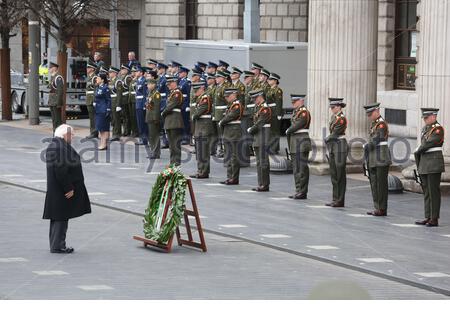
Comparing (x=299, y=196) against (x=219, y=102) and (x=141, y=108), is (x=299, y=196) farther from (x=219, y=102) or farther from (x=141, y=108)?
(x=141, y=108)

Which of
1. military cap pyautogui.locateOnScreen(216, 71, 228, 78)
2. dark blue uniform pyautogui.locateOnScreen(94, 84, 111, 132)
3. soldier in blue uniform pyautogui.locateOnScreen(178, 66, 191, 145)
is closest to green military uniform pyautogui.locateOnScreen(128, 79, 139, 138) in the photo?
dark blue uniform pyautogui.locateOnScreen(94, 84, 111, 132)

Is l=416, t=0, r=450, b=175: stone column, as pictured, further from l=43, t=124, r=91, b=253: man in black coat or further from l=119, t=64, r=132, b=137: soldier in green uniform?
l=119, t=64, r=132, b=137: soldier in green uniform

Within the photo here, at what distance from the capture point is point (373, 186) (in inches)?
738

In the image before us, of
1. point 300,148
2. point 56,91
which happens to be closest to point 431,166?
point 300,148

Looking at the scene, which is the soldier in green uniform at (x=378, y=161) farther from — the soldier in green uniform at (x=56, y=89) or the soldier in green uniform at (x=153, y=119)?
the soldier in green uniform at (x=56, y=89)

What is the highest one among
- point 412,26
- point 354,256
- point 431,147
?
point 412,26

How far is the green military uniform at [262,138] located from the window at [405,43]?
11.0 meters

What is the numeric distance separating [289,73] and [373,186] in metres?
12.4

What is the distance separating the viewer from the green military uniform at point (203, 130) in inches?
899

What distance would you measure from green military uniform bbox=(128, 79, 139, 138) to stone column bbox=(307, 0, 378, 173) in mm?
6527

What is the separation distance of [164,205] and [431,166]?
4812 millimetres

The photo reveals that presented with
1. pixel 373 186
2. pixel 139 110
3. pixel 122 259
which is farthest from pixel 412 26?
pixel 122 259

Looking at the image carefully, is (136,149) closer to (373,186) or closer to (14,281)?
(373,186)

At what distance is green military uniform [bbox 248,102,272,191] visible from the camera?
21.1 metres
